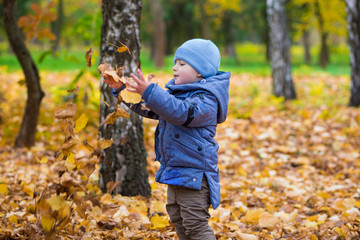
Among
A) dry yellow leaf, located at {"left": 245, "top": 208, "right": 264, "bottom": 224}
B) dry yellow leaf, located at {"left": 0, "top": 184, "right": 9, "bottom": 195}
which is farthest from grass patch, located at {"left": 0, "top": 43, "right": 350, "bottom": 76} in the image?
dry yellow leaf, located at {"left": 245, "top": 208, "right": 264, "bottom": 224}

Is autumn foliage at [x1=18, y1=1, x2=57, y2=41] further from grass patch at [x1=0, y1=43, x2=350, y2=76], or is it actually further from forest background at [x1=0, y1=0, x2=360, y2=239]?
grass patch at [x1=0, y1=43, x2=350, y2=76]

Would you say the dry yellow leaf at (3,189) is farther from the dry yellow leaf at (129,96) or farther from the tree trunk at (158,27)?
the tree trunk at (158,27)

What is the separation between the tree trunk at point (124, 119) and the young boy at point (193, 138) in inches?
47.9

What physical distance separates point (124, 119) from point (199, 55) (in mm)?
1440

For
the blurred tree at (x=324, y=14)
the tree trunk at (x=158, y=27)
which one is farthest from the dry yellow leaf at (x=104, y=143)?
the blurred tree at (x=324, y=14)

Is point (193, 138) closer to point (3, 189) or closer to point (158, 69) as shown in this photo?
point (3, 189)

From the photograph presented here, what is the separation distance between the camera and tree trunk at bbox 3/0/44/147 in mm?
4840

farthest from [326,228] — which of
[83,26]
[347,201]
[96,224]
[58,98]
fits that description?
[58,98]

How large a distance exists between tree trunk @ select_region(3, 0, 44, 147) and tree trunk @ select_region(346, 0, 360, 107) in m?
5.95

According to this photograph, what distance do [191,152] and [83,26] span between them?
5.05m

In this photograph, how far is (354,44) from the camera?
7719 mm

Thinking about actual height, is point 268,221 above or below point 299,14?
below

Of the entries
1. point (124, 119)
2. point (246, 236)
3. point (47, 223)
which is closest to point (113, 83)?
point (47, 223)

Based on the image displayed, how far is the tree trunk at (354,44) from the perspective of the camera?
753 centimetres
